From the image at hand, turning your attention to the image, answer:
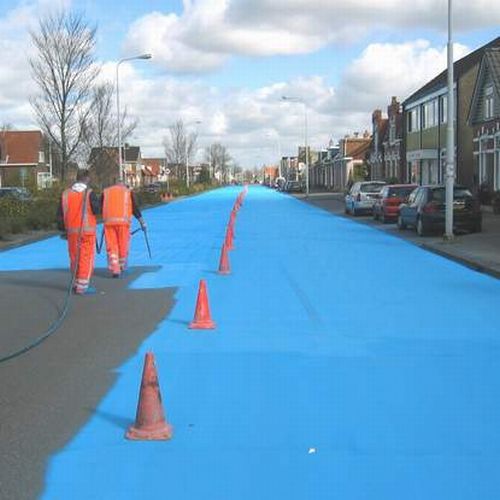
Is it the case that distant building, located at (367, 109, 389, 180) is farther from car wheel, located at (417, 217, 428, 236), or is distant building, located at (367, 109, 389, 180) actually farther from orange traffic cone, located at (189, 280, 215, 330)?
orange traffic cone, located at (189, 280, 215, 330)

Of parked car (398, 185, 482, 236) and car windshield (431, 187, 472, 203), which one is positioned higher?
car windshield (431, 187, 472, 203)

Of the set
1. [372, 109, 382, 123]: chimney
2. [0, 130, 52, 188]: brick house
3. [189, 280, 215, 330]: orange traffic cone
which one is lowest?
[189, 280, 215, 330]: orange traffic cone

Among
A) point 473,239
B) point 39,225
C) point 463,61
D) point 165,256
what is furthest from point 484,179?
point 165,256

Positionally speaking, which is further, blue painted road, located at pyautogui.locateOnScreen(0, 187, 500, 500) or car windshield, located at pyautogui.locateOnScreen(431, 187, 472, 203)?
car windshield, located at pyautogui.locateOnScreen(431, 187, 472, 203)

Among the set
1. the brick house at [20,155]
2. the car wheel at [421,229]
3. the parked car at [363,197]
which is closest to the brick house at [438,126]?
the parked car at [363,197]

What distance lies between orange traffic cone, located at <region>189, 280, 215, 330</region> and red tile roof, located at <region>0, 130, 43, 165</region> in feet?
256

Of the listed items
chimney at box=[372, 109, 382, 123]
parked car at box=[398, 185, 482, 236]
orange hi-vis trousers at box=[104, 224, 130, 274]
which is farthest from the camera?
chimney at box=[372, 109, 382, 123]

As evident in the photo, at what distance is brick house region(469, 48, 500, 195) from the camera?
3675cm

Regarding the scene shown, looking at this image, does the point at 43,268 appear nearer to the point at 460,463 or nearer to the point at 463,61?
the point at 460,463

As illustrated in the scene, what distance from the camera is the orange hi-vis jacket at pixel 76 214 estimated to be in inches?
490

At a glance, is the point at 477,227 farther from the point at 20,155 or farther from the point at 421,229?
the point at 20,155

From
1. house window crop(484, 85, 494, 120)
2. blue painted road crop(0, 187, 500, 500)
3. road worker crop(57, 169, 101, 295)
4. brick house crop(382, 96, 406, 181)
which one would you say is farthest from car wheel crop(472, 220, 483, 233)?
brick house crop(382, 96, 406, 181)

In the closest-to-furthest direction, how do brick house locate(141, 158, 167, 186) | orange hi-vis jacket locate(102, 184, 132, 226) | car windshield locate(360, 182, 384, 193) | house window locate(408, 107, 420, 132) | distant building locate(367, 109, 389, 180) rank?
orange hi-vis jacket locate(102, 184, 132, 226)
car windshield locate(360, 182, 384, 193)
house window locate(408, 107, 420, 132)
distant building locate(367, 109, 389, 180)
brick house locate(141, 158, 167, 186)

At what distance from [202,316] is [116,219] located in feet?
16.9
